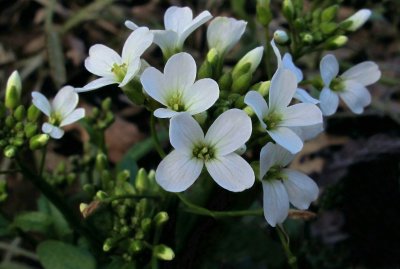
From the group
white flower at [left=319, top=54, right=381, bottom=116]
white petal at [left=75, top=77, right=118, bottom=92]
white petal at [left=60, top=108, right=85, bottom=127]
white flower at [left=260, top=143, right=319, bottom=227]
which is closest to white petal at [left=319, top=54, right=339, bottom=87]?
white flower at [left=319, top=54, right=381, bottom=116]

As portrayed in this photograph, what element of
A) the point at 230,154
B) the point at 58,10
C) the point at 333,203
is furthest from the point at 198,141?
the point at 58,10

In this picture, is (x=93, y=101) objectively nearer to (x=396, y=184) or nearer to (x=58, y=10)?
(x=58, y=10)

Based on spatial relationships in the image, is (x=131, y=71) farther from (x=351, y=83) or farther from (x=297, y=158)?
(x=297, y=158)

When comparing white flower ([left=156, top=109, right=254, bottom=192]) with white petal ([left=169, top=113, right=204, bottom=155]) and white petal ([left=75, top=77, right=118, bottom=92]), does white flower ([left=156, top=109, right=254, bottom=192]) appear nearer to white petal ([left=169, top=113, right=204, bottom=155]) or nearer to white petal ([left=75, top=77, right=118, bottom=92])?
white petal ([left=169, top=113, right=204, bottom=155])

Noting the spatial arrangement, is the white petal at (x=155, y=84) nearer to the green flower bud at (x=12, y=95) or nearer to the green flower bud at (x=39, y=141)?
the green flower bud at (x=39, y=141)

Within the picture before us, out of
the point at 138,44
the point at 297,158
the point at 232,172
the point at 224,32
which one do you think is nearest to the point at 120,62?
the point at 138,44

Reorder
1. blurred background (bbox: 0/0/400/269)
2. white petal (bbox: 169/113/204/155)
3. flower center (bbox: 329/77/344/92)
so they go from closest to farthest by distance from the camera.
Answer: white petal (bbox: 169/113/204/155)
flower center (bbox: 329/77/344/92)
blurred background (bbox: 0/0/400/269)
